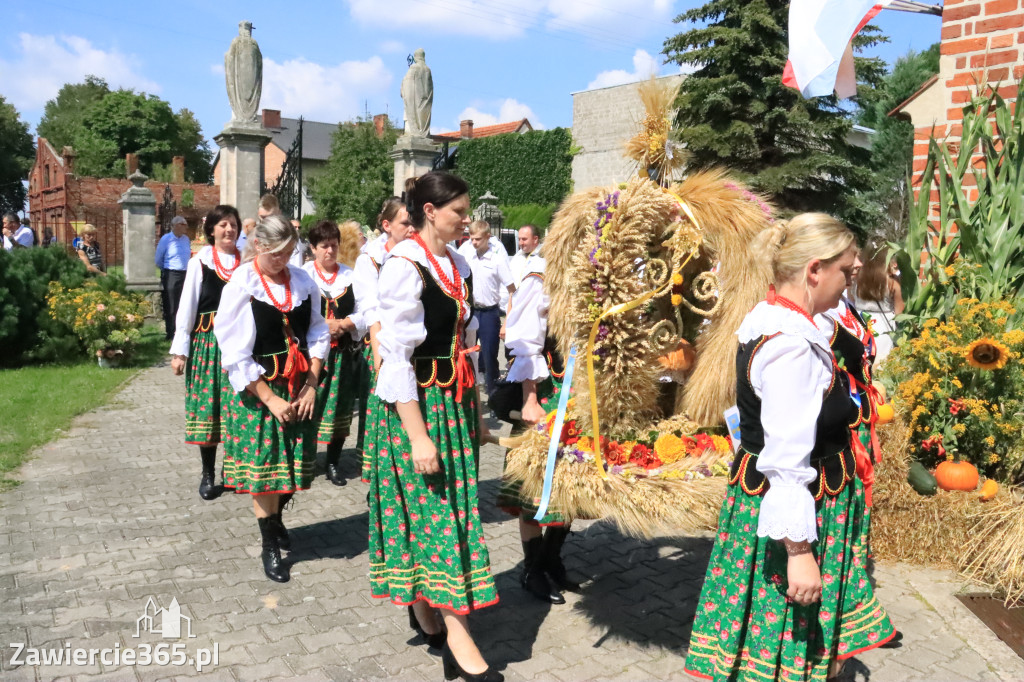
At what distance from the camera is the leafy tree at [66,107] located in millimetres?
56594

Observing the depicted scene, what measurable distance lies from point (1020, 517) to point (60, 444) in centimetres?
711

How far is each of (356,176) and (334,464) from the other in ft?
82.7

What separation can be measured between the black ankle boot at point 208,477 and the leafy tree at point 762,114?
12.3 meters

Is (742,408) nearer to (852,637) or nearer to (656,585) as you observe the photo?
(852,637)

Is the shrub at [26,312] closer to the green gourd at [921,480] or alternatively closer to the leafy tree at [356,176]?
the green gourd at [921,480]

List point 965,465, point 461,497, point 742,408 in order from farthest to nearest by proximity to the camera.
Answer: point 965,465, point 461,497, point 742,408

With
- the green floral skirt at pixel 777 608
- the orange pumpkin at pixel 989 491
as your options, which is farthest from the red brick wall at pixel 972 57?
the green floral skirt at pixel 777 608

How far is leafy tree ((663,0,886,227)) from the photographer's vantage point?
16.1 metres

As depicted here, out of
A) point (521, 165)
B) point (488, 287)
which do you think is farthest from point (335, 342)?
point (521, 165)

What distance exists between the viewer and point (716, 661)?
2.63 metres

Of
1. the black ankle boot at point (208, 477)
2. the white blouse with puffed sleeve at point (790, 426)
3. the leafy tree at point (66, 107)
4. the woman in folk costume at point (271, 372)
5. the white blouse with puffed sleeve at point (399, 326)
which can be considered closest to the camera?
the white blouse with puffed sleeve at point (790, 426)

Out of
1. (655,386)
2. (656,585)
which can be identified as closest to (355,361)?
(656,585)

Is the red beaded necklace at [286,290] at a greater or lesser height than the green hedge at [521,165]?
lesser

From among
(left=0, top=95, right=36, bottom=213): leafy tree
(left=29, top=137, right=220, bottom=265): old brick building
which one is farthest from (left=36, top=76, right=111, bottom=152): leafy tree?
(left=29, top=137, right=220, bottom=265): old brick building
